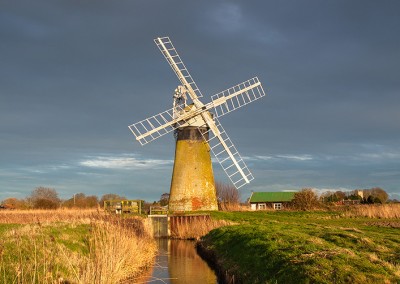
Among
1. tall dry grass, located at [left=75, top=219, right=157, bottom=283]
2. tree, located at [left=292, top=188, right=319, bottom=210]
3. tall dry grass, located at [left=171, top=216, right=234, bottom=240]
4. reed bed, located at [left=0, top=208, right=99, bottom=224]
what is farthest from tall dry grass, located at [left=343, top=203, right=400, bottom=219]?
tall dry grass, located at [left=75, top=219, right=157, bottom=283]

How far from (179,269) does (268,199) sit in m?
45.7

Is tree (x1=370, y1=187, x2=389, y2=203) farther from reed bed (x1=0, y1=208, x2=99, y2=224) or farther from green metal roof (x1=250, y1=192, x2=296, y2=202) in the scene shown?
reed bed (x1=0, y1=208, x2=99, y2=224)

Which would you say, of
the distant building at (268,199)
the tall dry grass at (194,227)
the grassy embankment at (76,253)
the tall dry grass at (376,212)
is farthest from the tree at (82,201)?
the grassy embankment at (76,253)

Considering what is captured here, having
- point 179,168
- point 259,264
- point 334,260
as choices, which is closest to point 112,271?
point 259,264

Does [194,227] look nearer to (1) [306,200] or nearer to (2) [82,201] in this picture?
(1) [306,200]

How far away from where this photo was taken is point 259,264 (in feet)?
41.6

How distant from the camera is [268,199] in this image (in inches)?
2480

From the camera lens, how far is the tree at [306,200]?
42562 millimetres

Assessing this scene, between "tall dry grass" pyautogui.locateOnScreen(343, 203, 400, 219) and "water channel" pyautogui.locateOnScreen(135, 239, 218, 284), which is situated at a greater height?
"tall dry grass" pyautogui.locateOnScreen(343, 203, 400, 219)

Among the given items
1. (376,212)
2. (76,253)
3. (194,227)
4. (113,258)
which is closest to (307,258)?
(113,258)

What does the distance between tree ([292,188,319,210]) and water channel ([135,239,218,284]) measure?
20.0 meters

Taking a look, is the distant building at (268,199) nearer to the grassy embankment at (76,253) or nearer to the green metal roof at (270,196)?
the green metal roof at (270,196)

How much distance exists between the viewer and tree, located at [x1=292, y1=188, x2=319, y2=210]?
42562 mm

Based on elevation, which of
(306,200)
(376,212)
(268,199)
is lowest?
(376,212)
